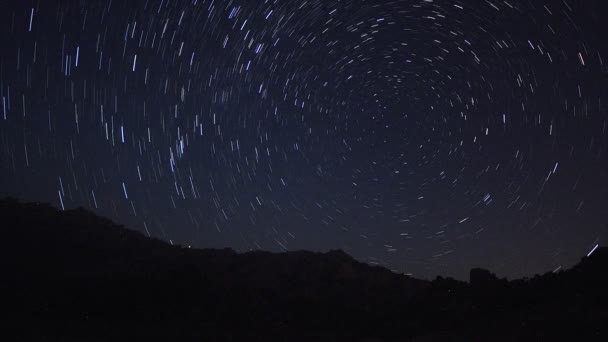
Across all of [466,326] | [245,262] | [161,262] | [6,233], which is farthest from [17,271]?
[466,326]

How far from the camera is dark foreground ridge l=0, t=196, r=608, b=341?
1509 cm

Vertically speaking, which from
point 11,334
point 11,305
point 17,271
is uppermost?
point 17,271

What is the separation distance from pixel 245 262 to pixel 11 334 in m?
24.8

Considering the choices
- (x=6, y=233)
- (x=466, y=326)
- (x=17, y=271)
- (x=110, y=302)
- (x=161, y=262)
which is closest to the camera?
(x=466, y=326)

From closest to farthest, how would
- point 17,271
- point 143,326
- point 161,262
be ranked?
point 143,326 < point 17,271 < point 161,262

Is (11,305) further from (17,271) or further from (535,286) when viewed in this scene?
(535,286)

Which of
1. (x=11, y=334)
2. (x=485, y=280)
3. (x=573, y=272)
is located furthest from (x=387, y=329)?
(x=11, y=334)

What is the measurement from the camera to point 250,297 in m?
26.9

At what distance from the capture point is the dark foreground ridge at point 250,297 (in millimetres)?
15094

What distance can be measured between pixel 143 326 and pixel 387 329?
37.0ft

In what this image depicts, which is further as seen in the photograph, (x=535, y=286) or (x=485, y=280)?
(x=485, y=280)

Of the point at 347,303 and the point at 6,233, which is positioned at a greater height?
the point at 6,233

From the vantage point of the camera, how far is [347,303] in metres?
31.7

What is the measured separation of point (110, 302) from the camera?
2278 cm
